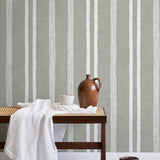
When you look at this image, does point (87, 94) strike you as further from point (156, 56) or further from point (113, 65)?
point (156, 56)

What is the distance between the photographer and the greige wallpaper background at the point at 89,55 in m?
2.72

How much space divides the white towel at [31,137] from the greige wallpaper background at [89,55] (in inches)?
27.5

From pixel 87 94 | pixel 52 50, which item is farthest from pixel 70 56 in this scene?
pixel 87 94

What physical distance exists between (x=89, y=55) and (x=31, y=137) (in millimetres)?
1055

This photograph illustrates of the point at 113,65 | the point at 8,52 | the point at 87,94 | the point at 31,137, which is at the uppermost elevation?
the point at 8,52

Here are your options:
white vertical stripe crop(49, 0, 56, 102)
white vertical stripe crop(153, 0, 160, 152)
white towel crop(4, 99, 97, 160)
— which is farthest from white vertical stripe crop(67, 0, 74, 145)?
white vertical stripe crop(153, 0, 160, 152)

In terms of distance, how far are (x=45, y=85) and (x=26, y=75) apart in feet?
0.70

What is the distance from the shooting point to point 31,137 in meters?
2.05

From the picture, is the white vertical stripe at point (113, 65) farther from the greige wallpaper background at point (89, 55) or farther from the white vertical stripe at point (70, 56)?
the white vertical stripe at point (70, 56)

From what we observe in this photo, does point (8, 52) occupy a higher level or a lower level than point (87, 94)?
higher

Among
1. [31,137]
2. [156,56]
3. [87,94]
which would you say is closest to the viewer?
[31,137]

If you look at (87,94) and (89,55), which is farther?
(89,55)

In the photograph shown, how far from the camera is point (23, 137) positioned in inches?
80.0

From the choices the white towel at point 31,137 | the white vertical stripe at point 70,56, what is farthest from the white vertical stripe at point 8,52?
the white towel at point 31,137
